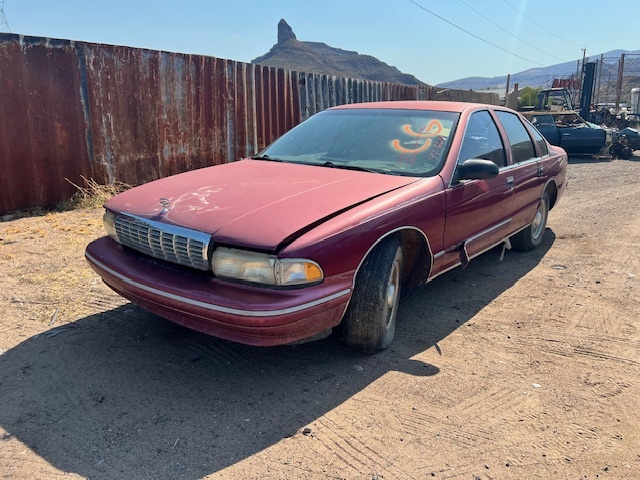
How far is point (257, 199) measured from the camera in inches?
123

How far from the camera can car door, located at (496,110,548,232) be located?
16.0ft

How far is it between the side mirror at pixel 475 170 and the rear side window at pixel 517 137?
1290mm

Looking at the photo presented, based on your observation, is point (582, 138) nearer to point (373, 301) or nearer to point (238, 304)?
point (373, 301)

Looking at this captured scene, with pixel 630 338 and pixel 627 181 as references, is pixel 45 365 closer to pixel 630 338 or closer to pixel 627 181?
pixel 630 338

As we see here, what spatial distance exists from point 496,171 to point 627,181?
9.61 m

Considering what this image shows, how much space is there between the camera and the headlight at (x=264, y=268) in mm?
2668

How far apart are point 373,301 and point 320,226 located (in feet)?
1.93

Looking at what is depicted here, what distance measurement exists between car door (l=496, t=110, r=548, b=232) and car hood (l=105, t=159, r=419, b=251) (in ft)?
5.68

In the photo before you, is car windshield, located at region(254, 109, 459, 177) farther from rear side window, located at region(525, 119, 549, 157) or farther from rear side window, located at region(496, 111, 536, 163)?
rear side window, located at region(525, 119, 549, 157)

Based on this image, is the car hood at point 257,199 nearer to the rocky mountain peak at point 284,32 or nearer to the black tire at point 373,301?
the black tire at point 373,301

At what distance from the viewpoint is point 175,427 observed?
2611 millimetres

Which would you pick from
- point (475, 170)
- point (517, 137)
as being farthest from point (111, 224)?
point (517, 137)

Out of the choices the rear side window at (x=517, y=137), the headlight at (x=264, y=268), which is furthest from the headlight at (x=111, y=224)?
the rear side window at (x=517, y=137)

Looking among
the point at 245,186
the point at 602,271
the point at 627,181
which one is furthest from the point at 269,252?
the point at 627,181
